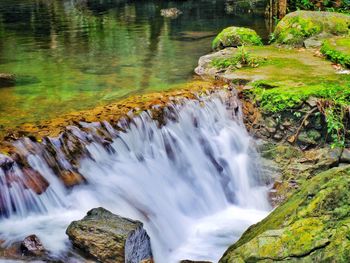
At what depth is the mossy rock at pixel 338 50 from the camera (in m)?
9.86

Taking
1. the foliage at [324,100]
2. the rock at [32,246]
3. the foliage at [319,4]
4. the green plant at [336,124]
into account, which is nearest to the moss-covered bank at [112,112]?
the foliage at [324,100]

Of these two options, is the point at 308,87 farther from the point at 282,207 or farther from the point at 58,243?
the point at 58,243

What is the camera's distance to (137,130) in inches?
304

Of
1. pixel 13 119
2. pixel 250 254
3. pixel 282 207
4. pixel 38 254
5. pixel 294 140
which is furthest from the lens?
pixel 294 140

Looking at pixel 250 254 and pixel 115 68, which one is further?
pixel 115 68

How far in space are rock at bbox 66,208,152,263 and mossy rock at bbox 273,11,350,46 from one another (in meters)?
8.21

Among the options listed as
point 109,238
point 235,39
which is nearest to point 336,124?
point 109,238

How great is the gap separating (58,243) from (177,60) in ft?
23.3

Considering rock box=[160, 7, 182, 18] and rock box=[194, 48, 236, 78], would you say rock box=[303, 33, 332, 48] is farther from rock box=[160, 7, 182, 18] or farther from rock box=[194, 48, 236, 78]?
rock box=[160, 7, 182, 18]

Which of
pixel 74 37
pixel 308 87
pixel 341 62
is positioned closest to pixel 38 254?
pixel 308 87

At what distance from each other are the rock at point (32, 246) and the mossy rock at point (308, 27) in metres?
8.64

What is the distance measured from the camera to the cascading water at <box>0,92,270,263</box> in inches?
239

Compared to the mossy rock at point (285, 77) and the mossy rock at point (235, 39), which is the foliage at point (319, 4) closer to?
the mossy rock at point (235, 39)

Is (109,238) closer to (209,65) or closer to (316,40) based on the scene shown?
(209,65)
